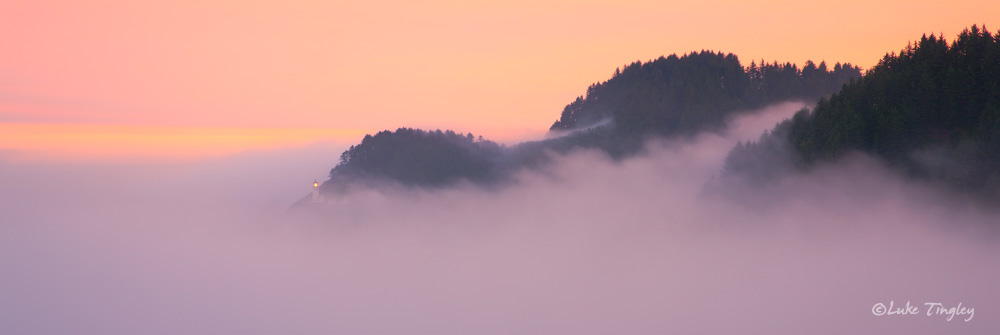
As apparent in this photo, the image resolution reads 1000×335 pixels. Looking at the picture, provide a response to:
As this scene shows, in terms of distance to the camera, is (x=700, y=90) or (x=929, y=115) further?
(x=700, y=90)

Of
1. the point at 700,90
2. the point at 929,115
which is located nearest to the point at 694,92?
the point at 700,90

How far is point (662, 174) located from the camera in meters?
193

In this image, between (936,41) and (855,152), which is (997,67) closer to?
(936,41)

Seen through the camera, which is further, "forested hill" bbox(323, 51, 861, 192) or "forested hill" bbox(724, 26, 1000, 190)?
"forested hill" bbox(323, 51, 861, 192)

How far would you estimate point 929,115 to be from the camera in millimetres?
75938

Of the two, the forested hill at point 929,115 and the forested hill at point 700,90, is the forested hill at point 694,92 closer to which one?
the forested hill at point 700,90

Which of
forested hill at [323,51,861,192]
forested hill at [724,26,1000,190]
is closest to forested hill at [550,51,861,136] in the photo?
forested hill at [323,51,861,192]

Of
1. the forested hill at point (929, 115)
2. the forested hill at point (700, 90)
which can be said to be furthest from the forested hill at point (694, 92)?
the forested hill at point (929, 115)

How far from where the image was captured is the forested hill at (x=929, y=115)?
70312 millimetres

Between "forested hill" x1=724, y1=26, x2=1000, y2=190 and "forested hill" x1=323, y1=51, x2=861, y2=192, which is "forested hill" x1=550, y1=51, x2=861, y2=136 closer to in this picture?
"forested hill" x1=323, y1=51, x2=861, y2=192

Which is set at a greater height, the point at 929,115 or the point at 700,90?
the point at 700,90

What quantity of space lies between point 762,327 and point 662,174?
9019 cm

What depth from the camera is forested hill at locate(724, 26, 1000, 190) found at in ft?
231

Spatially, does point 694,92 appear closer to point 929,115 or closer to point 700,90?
point 700,90
